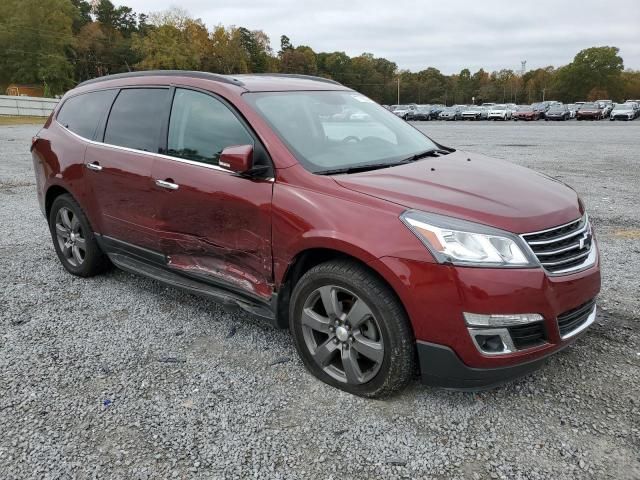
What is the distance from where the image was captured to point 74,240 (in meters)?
5.04

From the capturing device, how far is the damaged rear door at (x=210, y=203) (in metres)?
3.40

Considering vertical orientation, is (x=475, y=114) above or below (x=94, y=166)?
below

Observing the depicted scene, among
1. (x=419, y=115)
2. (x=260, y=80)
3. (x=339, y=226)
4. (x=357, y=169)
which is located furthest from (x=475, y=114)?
(x=339, y=226)

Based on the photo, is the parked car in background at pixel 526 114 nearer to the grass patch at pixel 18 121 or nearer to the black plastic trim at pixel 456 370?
the grass patch at pixel 18 121

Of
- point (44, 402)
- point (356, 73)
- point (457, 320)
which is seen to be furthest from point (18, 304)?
point (356, 73)

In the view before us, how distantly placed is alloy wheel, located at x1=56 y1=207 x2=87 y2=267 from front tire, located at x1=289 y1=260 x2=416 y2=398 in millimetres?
2696

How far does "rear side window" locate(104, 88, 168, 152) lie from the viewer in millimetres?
4141

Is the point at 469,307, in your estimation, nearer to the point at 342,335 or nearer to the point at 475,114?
the point at 342,335

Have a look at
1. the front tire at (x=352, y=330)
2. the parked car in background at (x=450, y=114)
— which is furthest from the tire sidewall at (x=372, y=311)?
the parked car in background at (x=450, y=114)

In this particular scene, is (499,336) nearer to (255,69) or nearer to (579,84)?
(255,69)

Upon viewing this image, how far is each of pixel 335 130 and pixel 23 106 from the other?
51.2 metres

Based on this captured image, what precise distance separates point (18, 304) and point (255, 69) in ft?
347

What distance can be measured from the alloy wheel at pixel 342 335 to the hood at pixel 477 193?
2.07 ft

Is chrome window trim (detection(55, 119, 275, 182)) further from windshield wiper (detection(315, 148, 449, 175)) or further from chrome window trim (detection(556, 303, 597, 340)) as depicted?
chrome window trim (detection(556, 303, 597, 340))
